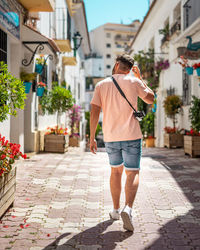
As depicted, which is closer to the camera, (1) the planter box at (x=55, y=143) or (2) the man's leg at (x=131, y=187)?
(2) the man's leg at (x=131, y=187)

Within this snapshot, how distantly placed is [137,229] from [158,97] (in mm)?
17869

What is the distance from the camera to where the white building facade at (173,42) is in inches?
532

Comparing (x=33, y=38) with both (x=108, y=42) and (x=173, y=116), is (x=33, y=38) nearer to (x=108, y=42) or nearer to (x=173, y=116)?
(x=173, y=116)

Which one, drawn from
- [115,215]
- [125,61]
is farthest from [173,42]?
[115,215]

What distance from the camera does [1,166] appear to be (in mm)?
4207

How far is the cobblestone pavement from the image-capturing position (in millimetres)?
3424

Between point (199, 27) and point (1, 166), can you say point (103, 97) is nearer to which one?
point (1, 166)

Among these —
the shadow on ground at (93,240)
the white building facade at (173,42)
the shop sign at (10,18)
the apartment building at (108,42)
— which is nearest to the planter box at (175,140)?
the white building facade at (173,42)

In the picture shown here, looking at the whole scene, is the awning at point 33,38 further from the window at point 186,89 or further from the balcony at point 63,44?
the window at point 186,89

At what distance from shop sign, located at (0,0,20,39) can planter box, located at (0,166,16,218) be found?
3.72 metres

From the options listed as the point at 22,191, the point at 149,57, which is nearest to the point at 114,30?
the point at 149,57

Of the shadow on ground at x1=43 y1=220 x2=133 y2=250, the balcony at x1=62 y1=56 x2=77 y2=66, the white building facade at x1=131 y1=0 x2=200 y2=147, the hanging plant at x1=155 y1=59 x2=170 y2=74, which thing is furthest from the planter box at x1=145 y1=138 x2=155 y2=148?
the shadow on ground at x1=43 y1=220 x2=133 y2=250

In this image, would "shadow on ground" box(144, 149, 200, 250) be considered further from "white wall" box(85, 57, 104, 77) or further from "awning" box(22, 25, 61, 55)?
"white wall" box(85, 57, 104, 77)

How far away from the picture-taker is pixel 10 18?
25.2ft
